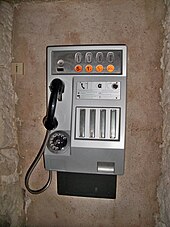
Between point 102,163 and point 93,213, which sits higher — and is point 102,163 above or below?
above

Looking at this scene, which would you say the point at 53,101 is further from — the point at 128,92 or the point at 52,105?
the point at 128,92

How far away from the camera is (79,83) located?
845 mm

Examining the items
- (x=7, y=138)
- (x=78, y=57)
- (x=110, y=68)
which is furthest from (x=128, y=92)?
(x=7, y=138)

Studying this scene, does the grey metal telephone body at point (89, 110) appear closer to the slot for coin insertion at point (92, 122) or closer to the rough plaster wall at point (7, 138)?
the slot for coin insertion at point (92, 122)

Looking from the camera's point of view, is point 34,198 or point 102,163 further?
point 34,198

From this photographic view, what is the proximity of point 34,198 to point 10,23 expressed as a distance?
2.71ft

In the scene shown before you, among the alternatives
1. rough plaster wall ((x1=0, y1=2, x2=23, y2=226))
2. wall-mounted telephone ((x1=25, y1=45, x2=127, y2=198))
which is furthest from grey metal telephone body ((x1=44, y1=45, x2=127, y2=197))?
rough plaster wall ((x1=0, y1=2, x2=23, y2=226))

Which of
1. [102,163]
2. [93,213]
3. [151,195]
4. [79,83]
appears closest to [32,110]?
[79,83]

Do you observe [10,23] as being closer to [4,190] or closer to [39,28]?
[39,28]

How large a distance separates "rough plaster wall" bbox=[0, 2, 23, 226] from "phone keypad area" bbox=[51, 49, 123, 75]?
238mm

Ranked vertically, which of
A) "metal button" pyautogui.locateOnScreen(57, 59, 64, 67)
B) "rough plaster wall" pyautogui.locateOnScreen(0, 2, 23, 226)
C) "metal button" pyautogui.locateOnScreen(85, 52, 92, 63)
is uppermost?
"metal button" pyautogui.locateOnScreen(85, 52, 92, 63)

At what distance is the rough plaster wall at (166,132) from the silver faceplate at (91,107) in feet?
0.59

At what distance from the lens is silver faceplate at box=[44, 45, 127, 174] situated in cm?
83

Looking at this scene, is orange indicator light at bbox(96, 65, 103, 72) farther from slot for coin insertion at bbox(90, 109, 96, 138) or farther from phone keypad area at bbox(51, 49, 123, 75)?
slot for coin insertion at bbox(90, 109, 96, 138)
